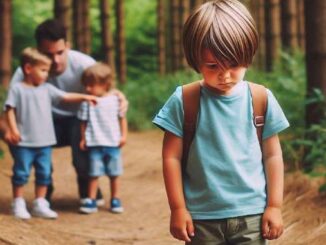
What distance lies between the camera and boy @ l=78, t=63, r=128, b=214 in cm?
546

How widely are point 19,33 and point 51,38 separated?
1528 cm

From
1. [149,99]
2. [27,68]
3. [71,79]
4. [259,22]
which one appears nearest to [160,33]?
[259,22]

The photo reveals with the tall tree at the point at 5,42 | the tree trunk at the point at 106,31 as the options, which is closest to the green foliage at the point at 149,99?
the tree trunk at the point at 106,31

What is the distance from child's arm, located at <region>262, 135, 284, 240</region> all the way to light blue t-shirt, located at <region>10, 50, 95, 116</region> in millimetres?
3264

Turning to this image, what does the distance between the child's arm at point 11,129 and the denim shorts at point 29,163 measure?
89mm

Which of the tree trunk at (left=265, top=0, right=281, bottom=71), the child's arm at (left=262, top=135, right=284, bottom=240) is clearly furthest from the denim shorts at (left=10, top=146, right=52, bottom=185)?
the tree trunk at (left=265, top=0, right=281, bottom=71)

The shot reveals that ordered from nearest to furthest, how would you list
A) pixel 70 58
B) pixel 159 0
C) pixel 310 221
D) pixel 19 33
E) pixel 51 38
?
pixel 310 221, pixel 51 38, pixel 70 58, pixel 159 0, pixel 19 33

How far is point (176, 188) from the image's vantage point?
253 centimetres

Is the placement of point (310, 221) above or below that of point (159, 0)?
below

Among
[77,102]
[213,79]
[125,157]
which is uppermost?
[213,79]

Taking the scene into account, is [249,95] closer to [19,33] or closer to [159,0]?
[159,0]

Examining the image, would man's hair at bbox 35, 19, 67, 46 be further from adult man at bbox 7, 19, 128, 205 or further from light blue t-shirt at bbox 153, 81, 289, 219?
light blue t-shirt at bbox 153, 81, 289, 219

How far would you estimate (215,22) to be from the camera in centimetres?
240

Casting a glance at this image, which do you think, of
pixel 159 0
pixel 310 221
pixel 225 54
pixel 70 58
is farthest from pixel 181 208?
pixel 159 0
